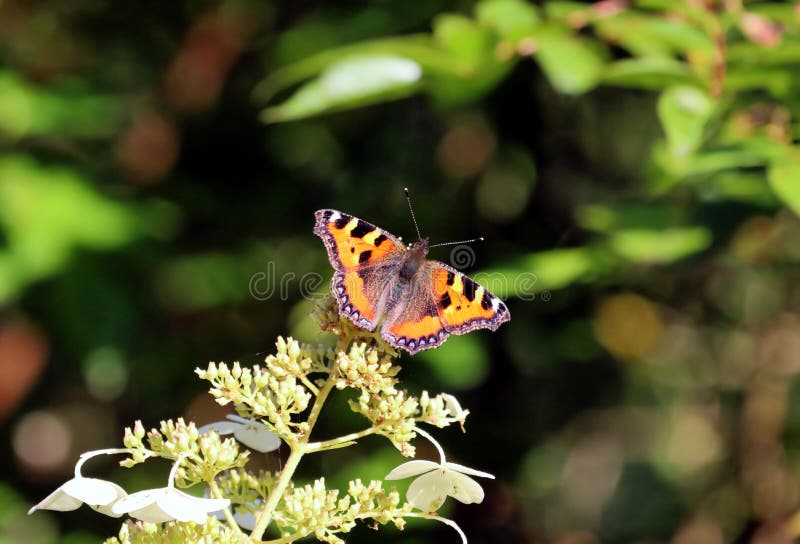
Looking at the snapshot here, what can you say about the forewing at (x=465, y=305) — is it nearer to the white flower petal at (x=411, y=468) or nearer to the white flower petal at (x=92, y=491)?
the white flower petal at (x=411, y=468)

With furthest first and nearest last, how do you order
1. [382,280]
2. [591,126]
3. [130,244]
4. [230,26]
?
[591,126], [230,26], [130,244], [382,280]

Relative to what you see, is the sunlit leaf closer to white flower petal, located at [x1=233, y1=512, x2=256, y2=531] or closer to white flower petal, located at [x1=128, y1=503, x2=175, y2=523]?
white flower petal, located at [x1=233, y1=512, x2=256, y2=531]

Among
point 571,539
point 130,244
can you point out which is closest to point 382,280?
point 130,244

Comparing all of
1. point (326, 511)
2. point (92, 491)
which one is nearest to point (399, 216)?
point (326, 511)

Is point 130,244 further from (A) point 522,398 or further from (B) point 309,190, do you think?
(A) point 522,398

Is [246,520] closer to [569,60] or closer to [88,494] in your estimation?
[88,494]

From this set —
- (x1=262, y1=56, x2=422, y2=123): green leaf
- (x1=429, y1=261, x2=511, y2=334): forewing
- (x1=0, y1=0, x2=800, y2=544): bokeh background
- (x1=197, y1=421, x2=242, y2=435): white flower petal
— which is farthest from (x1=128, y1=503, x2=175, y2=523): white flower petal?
(x1=0, y1=0, x2=800, y2=544): bokeh background
